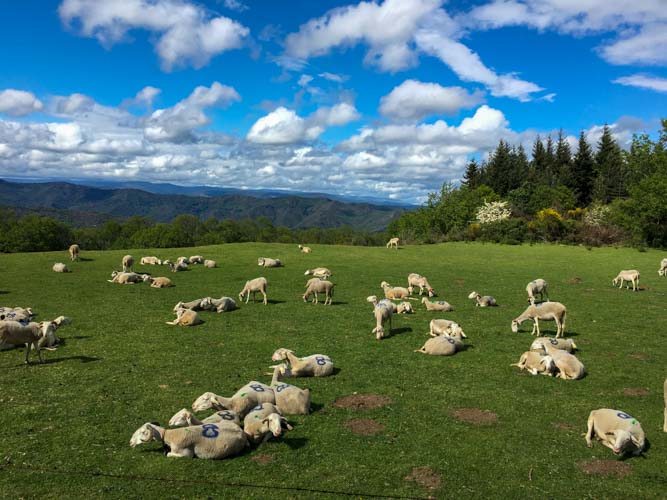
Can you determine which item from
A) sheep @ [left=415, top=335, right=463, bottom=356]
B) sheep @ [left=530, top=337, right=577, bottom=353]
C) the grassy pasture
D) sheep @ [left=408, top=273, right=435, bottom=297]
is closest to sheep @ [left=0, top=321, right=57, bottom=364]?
the grassy pasture

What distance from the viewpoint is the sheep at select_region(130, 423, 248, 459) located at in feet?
28.5

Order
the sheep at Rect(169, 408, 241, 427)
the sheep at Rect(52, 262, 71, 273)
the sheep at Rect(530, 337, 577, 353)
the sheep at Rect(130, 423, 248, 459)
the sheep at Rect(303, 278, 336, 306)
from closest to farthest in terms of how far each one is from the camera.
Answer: the sheep at Rect(130, 423, 248, 459), the sheep at Rect(169, 408, 241, 427), the sheep at Rect(530, 337, 577, 353), the sheep at Rect(303, 278, 336, 306), the sheep at Rect(52, 262, 71, 273)

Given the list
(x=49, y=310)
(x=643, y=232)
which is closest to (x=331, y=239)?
(x=643, y=232)

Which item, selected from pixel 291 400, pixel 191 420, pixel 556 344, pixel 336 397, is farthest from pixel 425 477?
pixel 556 344

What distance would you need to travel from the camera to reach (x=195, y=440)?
344 inches

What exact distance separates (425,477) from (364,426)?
2260 millimetres

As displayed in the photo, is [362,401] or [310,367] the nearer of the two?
[362,401]

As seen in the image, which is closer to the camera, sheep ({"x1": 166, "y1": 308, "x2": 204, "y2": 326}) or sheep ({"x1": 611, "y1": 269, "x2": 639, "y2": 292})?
sheep ({"x1": 166, "y1": 308, "x2": 204, "y2": 326})

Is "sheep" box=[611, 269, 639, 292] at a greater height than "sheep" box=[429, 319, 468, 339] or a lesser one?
greater

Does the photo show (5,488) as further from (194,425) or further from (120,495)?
(194,425)

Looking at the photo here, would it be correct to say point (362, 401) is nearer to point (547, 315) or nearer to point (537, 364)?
point (537, 364)

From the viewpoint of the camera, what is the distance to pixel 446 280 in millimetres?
34094

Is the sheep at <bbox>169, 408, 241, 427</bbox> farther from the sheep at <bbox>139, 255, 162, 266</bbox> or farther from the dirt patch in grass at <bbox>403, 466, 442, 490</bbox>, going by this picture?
the sheep at <bbox>139, 255, 162, 266</bbox>

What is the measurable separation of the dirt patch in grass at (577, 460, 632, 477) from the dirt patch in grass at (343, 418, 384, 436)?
4.01 meters
